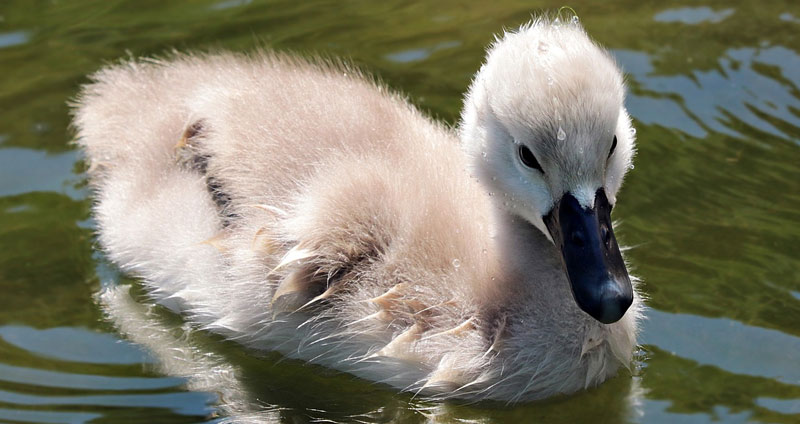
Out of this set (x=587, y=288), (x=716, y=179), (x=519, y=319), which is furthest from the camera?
(x=716, y=179)

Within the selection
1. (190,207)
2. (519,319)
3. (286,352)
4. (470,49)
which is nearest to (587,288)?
(519,319)

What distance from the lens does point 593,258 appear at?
3602 mm

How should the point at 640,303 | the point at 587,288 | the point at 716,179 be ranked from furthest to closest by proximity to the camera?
the point at 716,179, the point at 640,303, the point at 587,288

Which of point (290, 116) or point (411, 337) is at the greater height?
point (290, 116)

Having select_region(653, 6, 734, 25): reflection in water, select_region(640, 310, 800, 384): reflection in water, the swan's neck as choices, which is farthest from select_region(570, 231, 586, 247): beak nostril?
select_region(653, 6, 734, 25): reflection in water

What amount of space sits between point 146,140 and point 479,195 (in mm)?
1336

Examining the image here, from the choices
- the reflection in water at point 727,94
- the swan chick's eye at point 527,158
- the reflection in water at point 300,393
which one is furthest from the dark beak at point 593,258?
the reflection in water at point 727,94

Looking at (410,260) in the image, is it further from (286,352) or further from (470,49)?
(470,49)

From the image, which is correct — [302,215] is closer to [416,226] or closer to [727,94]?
[416,226]

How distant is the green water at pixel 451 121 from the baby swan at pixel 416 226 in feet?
0.50

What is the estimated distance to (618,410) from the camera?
13.0 feet

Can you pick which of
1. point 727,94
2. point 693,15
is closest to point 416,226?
point 727,94

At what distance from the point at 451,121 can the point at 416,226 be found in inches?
70.2

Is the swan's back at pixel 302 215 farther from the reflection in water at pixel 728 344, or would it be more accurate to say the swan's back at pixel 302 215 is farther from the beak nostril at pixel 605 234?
the reflection in water at pixel 728 344
